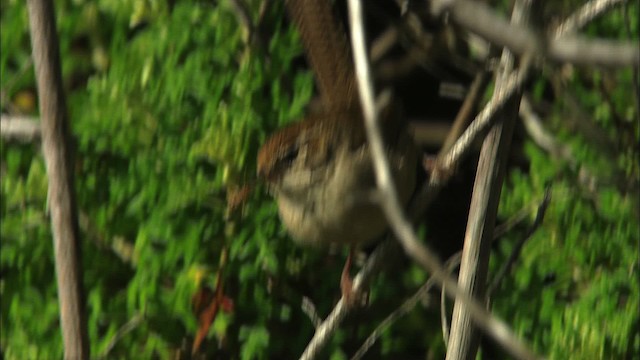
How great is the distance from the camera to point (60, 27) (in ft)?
6.61

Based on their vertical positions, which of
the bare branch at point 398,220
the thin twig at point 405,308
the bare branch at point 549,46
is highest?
the bare branch at point 549,46

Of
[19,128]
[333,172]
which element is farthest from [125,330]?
[333,172]

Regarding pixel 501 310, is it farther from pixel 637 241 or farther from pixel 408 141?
pixel 408 141

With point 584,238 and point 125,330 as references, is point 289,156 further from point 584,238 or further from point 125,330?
point 584,238

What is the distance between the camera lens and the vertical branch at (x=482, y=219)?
126cm

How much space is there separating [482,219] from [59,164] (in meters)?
0.58

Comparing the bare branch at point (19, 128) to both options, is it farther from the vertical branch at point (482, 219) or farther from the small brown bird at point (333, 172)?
the vertical branch at point (482, 219)

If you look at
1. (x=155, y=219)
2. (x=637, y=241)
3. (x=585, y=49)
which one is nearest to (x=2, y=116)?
(x=155, y=219)

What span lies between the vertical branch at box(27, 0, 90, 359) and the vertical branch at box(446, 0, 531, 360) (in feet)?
1.73

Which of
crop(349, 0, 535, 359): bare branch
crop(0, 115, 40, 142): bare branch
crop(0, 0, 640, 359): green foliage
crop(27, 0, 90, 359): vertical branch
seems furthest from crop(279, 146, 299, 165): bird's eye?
crop(349, 0, 535, 359): bare branch

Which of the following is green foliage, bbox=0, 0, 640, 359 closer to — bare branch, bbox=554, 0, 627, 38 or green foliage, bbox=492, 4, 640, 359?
green foliage, bbox=492, 4, 640, 359

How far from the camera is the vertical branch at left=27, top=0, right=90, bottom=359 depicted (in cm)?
137

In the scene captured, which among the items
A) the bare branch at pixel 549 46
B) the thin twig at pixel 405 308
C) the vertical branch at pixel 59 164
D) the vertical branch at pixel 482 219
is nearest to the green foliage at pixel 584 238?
the thin twig at pixel 405 308

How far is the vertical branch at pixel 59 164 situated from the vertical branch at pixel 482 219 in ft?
1.73
